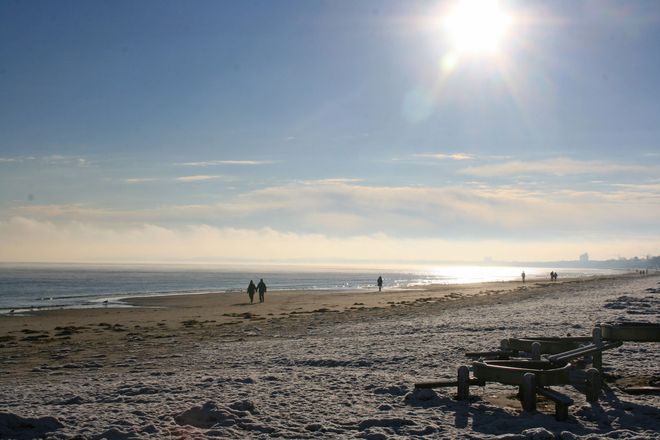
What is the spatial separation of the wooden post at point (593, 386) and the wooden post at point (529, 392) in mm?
1333

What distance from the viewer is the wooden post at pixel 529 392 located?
9031mm

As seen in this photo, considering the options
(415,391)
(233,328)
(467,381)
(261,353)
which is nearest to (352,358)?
(261,353)

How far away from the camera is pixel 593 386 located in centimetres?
982

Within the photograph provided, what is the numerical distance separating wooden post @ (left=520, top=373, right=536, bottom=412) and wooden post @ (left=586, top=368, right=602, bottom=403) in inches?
52.5

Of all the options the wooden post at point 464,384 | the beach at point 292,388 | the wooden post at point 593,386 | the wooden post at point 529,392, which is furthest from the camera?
the wooden post at point 464,384

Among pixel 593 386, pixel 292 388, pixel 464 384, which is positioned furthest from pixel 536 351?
pixel 292 388

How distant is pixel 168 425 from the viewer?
8.74 metres

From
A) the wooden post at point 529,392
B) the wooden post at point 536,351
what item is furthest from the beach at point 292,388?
the wooden post at point 536,351

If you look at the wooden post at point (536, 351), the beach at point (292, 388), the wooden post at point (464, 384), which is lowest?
the beach at point (292, 388)

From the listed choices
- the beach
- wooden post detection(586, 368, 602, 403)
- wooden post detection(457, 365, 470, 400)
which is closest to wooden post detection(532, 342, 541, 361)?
the beach

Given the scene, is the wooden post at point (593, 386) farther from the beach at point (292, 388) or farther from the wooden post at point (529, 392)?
the wooden post at point (529, 392)

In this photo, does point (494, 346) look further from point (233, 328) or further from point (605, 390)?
point (233, 328)

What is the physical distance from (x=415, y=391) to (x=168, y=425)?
456 centimetres

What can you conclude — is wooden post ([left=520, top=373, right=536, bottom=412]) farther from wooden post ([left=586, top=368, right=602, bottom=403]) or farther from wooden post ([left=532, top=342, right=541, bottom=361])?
wooden post ([left=532, top=342, right=541, bottom=361])
